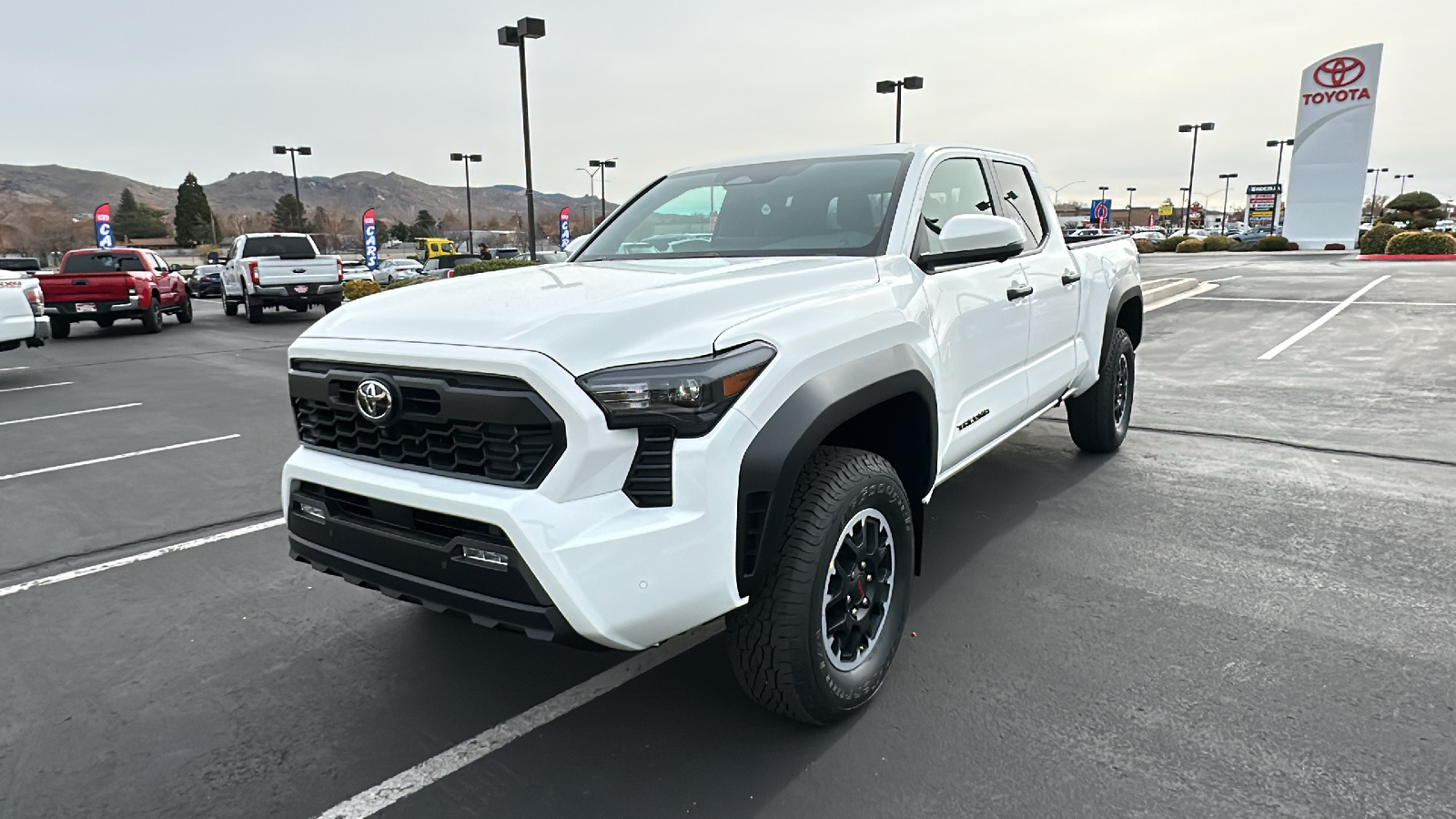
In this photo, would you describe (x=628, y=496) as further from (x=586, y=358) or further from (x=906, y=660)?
(x=906, y=660)

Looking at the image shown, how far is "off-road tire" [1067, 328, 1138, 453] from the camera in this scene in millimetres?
5828

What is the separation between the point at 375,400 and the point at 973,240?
213 cm

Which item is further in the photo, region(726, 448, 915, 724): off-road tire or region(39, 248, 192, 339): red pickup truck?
region(39, 248, 192, 339): red pickup truck

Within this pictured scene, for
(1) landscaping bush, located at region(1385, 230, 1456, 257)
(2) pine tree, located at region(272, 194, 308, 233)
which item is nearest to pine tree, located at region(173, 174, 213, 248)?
(2) pine tree, located at region(272, 194, 308, 233)

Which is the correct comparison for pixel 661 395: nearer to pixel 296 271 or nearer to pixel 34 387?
pixel 34 387

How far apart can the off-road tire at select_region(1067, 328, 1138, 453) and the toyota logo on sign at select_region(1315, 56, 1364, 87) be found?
4256 centimetres

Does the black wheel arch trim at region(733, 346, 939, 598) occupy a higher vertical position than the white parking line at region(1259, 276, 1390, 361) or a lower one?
higher

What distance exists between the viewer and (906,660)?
3.29 meters

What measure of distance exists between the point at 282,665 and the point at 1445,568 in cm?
497

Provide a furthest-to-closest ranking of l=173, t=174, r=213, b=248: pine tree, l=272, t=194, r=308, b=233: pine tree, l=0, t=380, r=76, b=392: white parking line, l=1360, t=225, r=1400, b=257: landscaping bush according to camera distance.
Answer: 1. l=272, t=194, r=308, b=233: pine tree
2. l=173, t=174, r=213, b=248: pine tree
3. l=1360, t=225, r=1400, b=257: landscaping bush
4. l=0, t=380, r=76, b=392: white parking line

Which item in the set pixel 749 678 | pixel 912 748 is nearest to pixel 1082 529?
pixel 912 748

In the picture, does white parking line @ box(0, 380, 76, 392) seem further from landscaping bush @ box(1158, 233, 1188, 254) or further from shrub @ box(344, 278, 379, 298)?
landscaping bush @ box(1158, 233, 1188, 254)

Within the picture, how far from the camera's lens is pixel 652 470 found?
2.33m

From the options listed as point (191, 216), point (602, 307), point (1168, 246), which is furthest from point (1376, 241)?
point (191, 216)
